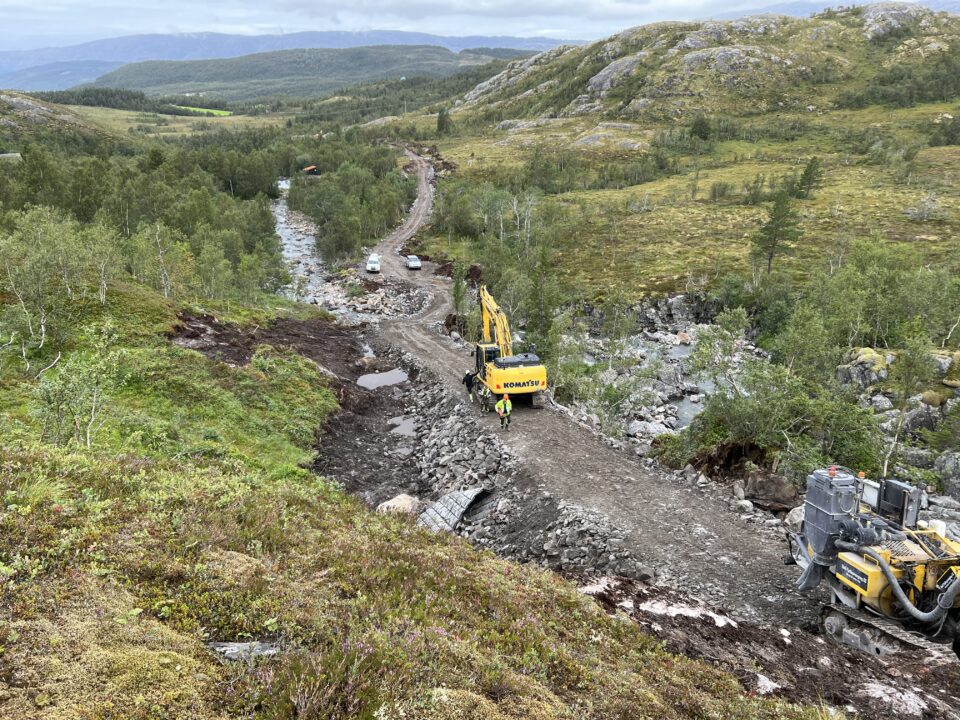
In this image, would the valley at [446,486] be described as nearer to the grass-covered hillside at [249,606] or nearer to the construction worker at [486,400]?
the grass-covered hillside at [249,606]

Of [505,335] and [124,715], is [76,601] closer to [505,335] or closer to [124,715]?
[124,715]

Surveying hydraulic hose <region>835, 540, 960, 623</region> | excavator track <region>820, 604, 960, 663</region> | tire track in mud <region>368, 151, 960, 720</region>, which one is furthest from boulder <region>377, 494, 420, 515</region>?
hydraulic hose <region>835, 540, 960, 623</region>

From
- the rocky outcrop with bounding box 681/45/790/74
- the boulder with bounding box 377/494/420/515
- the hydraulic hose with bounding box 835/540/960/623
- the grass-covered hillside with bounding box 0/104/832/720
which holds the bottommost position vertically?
the boulder with bounding box 377/494/420/515

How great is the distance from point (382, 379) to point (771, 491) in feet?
86.9

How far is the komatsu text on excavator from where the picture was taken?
11320 millimetres

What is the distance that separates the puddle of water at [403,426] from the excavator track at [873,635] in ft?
69.3

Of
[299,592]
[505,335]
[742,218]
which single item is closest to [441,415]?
[505,335]

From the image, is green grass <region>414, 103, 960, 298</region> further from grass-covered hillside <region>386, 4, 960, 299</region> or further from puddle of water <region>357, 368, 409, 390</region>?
puddle of water <region>357, 368, 409, 390</region>

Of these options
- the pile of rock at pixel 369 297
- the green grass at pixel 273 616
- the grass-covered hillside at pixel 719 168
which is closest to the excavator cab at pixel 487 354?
the green grass at pixel 273 616

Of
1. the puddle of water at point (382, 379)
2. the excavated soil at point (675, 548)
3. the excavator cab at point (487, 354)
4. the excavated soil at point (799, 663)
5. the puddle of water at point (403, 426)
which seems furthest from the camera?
the puddle of water at point (382, 379)

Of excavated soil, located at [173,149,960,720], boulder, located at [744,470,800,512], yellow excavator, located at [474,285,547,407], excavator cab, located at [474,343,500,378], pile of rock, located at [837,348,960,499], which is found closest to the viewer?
excavated soil, located at [173,149,960,720]

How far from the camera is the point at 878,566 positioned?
11609 mm

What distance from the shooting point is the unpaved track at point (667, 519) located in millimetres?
14586

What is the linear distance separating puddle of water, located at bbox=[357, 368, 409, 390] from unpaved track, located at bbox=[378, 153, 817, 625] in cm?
1262
